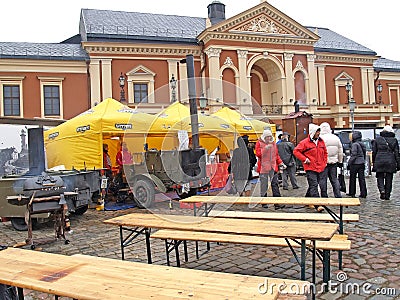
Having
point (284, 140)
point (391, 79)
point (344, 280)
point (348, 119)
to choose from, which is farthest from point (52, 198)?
point (391, 79)

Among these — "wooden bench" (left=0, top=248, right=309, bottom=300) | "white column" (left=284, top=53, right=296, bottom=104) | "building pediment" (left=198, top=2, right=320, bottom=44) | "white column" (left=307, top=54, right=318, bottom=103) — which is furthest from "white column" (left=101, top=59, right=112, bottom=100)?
"wooden bench" (left=0, top=248, right=309, bottom=300)

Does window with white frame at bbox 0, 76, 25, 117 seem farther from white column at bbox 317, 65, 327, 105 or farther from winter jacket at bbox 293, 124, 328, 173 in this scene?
winter jacket at bbox 293, 124, 328, 173

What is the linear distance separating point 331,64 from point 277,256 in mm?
32379

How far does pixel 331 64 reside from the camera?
34.9m

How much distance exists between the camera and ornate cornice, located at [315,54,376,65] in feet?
113

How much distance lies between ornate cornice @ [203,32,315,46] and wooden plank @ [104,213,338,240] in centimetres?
2577

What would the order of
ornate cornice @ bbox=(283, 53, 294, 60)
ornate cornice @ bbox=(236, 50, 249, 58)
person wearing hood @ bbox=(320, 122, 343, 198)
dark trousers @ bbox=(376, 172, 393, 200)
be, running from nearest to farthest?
person wearing hood @ bbox=(320, 122, 343, 198), dark trousers @ bbox=(376, 172, 393, 200), ornate cornice @ bbox=(236, 50, 249, 58), ornate cornice @ bbox=(283, 53, 294, 60)

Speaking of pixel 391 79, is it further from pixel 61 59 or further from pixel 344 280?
pixel 344 280

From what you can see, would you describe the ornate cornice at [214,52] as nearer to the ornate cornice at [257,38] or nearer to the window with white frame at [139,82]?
the ornate cornice at [257,38]

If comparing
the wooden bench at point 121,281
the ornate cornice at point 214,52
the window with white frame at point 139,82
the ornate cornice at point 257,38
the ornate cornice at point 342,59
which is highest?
the ornate cornice at point 257,38

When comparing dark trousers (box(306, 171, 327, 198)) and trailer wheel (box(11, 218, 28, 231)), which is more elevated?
dark trousers (box(306, 171, 327, 198))

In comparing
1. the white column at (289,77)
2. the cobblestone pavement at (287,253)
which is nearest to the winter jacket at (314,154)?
the cobblestone pavement at (287,253)

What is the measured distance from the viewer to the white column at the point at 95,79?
91.9 ft

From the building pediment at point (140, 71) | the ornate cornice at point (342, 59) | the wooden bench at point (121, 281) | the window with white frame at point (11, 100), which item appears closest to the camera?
the wooden bench at point (121, 281)
